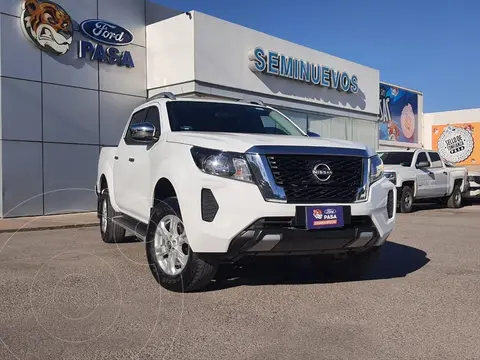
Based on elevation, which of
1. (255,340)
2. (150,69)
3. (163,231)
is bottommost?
(255,340)

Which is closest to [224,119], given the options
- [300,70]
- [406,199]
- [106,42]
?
[406,199]

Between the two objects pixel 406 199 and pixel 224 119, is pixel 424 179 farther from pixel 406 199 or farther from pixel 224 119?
pixel 224 119

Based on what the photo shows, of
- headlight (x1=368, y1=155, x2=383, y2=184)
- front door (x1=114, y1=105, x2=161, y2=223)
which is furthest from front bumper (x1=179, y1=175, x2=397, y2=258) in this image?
front door (x1=114, y1=105, x2=161, y2=223)

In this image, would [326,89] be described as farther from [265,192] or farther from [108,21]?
[265,192]

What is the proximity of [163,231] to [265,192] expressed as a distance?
4.04 feet

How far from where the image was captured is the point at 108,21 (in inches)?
607

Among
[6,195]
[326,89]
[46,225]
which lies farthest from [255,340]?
[326,89]

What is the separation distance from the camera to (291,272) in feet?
19.3

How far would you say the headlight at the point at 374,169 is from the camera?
16.2 ft

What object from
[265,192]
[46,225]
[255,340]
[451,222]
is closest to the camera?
[255,340]

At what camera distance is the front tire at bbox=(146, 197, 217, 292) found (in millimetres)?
4594

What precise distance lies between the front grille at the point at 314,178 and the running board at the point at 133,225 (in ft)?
5.48

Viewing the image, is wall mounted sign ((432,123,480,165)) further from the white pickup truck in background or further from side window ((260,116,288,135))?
side window ((260,116,288,135))

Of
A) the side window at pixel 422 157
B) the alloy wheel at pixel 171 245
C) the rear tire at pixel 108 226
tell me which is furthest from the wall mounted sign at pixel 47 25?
the alloy wheel at pixel 171 245
